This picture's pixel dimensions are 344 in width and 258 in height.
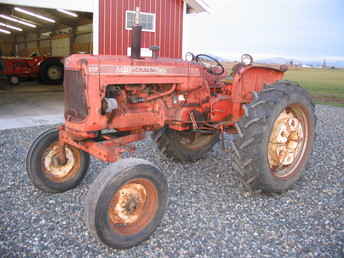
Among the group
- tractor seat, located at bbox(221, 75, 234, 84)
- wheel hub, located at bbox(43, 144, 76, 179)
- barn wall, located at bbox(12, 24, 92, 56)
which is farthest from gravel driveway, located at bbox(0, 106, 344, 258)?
barn wall, located at bbox(12, 24, 92, 56)

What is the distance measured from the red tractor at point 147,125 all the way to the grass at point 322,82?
9.40 meters

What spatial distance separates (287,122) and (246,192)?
3.05 feet

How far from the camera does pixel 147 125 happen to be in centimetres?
381

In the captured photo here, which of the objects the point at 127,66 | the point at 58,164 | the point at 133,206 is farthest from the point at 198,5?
the point at 133,206

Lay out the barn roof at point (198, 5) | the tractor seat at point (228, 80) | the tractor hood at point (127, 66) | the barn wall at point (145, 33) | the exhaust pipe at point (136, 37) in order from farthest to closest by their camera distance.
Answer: the barn roof at point (198, 5) < the barn wall at point (145, 33) < the tractor seat at point (228, 80) < the exhaust pipe at point (136, 37) < the tractor hood at point (127, 66)

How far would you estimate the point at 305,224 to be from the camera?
10.8 ft

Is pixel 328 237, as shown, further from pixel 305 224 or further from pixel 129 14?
pixel 129 14

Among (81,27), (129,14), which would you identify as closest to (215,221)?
(129,14)

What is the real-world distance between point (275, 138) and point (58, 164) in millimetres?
2428

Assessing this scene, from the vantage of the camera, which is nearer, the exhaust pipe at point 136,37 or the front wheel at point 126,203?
the front wheel at point 126,203

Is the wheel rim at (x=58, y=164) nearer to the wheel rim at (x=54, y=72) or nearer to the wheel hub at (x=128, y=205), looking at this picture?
the wheel hub at (x=128, y=205)

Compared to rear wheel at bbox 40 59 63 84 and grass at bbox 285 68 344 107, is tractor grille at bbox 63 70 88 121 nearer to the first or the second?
grass at bbox 285 68 344 107

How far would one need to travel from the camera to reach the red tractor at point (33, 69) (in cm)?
1459

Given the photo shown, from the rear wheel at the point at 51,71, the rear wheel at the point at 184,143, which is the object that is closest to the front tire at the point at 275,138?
the rear wheel at the point at 184,143
